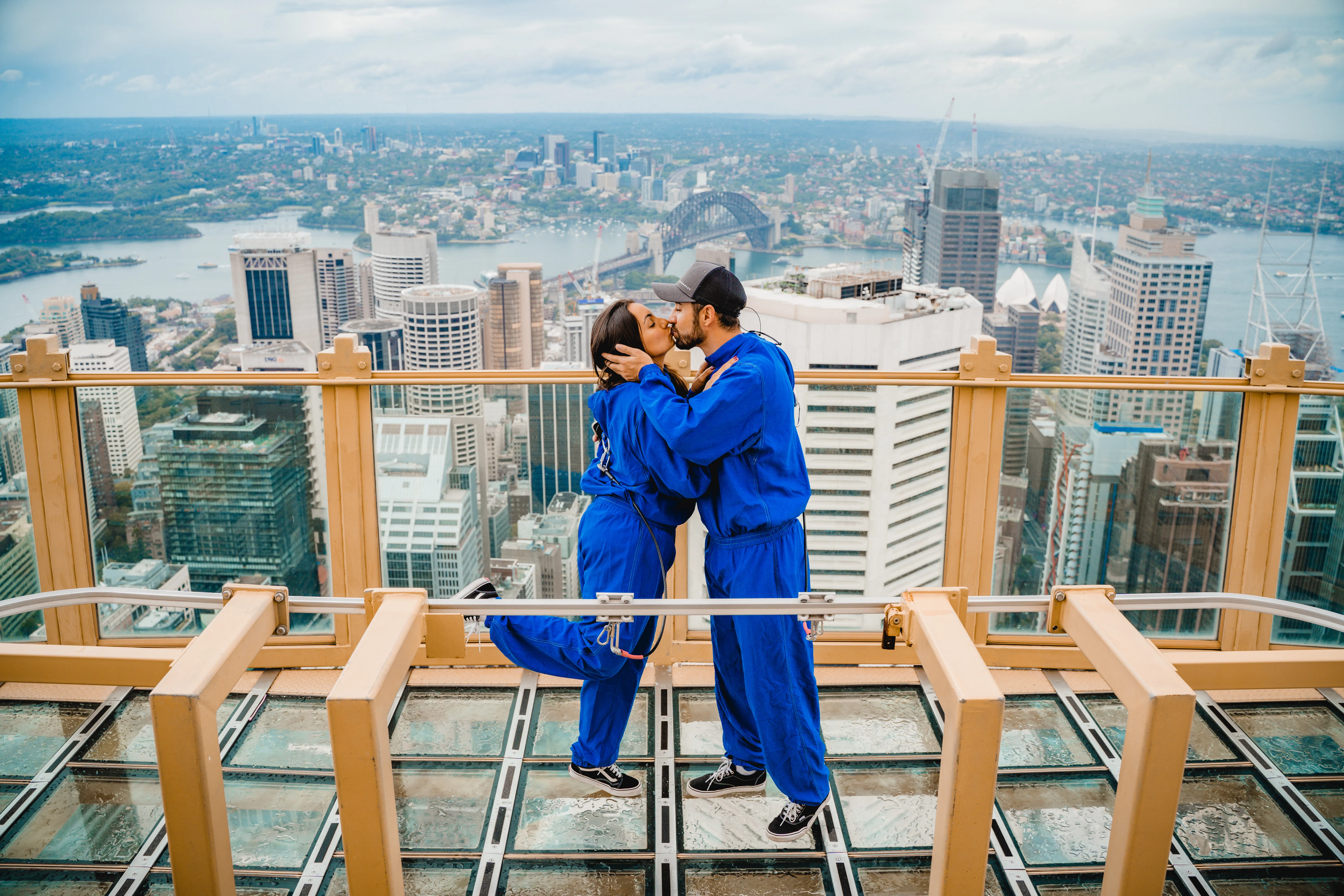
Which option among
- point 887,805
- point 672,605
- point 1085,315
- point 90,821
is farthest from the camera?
point 1085,315

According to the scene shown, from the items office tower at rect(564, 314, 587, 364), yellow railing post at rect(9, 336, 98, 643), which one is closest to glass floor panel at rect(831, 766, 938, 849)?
yellow railing post at rect(9, 336, 98, 643)

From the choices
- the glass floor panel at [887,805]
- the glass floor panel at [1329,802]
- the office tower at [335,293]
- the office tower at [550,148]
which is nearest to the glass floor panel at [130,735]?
the glass floor panel at [887,805]

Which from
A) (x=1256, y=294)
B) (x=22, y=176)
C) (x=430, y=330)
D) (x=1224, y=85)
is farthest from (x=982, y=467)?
(x=1224, y=85)

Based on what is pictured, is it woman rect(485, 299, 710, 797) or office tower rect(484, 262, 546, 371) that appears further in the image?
office tower rect(484, 262, 546, 371)

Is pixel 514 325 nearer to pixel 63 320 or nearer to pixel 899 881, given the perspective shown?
pixel 63 320

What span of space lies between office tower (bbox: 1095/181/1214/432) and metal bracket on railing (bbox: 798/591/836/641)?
1317 inches

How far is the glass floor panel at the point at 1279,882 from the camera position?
223cm

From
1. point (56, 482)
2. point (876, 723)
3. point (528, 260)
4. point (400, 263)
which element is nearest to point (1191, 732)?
point (876, 723)

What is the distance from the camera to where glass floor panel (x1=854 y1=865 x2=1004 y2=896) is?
2.25 meters

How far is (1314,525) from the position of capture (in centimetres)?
360

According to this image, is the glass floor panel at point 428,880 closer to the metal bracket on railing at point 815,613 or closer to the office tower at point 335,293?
the metal bracket on railing at point 815,613

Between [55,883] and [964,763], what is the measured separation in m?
2.25

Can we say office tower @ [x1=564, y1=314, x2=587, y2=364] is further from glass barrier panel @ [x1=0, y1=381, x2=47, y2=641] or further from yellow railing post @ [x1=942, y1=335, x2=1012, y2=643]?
yellow railing post @ [x1=942, y1=335, x2=1012, y2=643]

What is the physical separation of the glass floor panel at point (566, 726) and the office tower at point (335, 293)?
32.6 m
